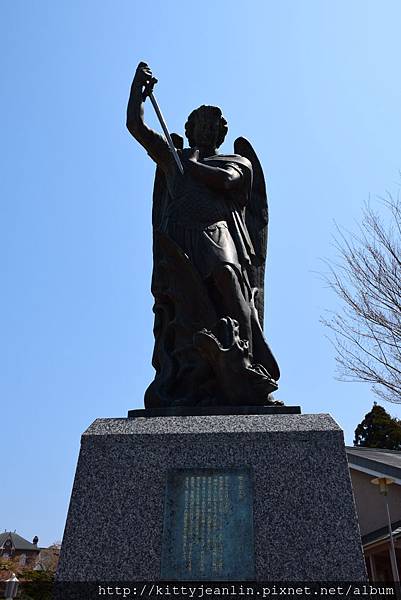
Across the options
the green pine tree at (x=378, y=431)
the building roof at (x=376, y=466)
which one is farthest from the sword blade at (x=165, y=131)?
the green pine tree at (x=378, y=431)

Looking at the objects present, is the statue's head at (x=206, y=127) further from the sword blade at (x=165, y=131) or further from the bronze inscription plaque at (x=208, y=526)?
the bronze inscription plaque at (x=208, y=526)

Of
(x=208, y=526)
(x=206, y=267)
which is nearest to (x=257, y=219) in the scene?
(x=206, y=267)

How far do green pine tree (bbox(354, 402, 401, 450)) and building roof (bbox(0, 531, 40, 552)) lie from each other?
117 feet

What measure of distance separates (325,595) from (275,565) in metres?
0.30

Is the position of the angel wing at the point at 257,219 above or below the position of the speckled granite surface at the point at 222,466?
above

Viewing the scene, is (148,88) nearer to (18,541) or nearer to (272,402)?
(272,402)

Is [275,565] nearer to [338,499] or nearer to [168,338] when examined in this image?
[338,499]

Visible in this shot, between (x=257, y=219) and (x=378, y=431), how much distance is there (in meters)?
20.6

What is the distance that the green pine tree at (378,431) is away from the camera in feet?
72.8

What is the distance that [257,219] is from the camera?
5.36m

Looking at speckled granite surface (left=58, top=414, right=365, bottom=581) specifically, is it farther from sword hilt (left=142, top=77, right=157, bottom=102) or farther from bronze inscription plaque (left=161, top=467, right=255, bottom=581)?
sword hilt (left=142, top=77, right=157, bottom=102)

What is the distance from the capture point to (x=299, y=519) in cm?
298

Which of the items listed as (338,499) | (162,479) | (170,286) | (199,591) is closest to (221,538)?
(199,591)

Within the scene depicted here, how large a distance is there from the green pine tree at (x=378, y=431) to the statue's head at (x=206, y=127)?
19975 millimetres
